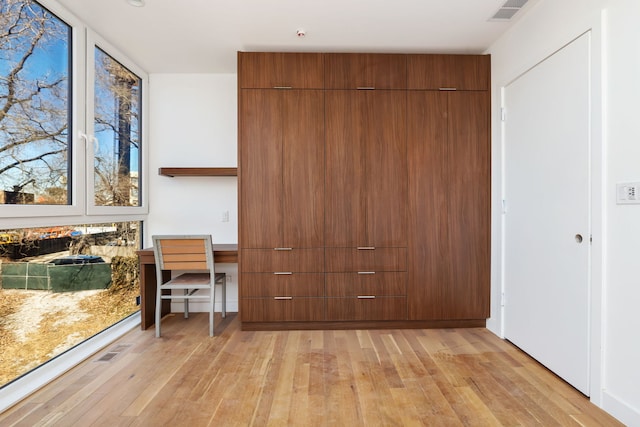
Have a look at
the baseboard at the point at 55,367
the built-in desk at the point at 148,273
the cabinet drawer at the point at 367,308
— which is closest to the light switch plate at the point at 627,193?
the cabinet drawer at the point at 367,308

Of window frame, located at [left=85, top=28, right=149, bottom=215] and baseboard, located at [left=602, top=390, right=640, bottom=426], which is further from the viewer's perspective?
window frame, located at [left=85, top=28, right=149, bottom=215]

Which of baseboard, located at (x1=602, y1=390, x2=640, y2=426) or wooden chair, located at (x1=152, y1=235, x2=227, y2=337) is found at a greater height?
wooden chair, located at (x1=152, y1=235, x2=227, y2=337)

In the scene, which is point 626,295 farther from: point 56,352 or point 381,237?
point 56,352

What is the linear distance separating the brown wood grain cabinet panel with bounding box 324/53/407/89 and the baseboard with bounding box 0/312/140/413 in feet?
9.33

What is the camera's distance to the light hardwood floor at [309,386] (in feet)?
5.65

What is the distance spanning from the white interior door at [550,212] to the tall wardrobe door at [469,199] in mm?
223

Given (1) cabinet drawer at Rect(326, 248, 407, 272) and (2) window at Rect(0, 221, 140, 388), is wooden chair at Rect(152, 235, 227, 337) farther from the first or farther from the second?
(1) cabinet drawer at Rect(326, 248, 407, 272)

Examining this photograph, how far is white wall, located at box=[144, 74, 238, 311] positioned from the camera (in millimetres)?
3514

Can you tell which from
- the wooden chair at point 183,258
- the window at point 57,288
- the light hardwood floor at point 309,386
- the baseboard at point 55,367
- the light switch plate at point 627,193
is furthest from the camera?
the wooden chair at point 183,258

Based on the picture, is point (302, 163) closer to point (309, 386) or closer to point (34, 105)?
point (309, 386)

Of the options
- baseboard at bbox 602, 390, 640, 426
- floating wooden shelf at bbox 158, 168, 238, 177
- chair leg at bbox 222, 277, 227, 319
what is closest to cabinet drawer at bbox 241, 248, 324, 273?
chair leg at bbox 222, 277, 227, 319

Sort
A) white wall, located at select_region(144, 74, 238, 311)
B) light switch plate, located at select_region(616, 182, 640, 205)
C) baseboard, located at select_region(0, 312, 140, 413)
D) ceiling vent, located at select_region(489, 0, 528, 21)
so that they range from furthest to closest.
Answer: white wall, located at select_region(144, 74, 238, 311) < ceiling vent, located at select_region(489, 0, 528, 21) < baseboard, located at select_region(0, 312, 140, 413) < light switch plate, located at select_region(616, 182, 640, 205)

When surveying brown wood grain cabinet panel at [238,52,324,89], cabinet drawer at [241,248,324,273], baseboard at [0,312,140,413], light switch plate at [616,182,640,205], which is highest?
brown wood grain cabinet panel at [238,52,324,89]

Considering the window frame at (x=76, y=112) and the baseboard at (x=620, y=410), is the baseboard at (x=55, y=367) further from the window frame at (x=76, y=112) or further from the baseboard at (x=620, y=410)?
the baseboard at (x=620, y=410)
